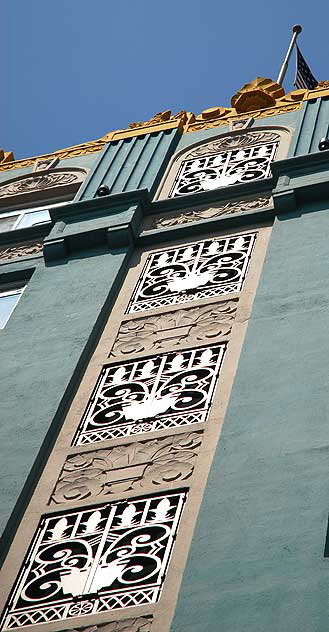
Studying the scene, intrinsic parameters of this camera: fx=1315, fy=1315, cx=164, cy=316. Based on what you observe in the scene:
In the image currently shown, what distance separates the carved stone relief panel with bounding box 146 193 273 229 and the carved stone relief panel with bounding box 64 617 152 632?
6481 millimetres

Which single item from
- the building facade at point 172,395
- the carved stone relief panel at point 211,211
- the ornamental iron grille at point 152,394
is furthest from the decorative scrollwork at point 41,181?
the ornamental iron grille at point 152,394

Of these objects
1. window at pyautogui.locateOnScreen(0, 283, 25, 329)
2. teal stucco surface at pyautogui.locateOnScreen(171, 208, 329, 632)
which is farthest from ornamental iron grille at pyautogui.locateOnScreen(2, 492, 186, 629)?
window at pyautogui.locateOnScreen(0, 283, 25, 329)

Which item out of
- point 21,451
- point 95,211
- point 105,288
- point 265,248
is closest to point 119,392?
point 21,451

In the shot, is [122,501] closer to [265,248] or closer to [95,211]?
[265,248]

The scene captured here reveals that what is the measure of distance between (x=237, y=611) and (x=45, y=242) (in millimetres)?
6792

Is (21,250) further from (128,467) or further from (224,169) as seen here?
(128,467)

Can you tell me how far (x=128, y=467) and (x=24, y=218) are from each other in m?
7.18

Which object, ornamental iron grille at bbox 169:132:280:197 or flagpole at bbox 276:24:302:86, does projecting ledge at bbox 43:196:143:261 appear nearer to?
ornamental iron grille at bbox 169:132:280:197

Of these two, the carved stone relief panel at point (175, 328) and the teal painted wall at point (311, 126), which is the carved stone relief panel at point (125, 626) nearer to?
the carved stone relief panel at point (175, 328)

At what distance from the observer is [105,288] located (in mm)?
12414

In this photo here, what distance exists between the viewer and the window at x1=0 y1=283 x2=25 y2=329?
13.1m

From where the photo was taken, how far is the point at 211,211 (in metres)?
14.0

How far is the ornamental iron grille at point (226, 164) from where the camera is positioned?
49.2ft

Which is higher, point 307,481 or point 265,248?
point 265,248
